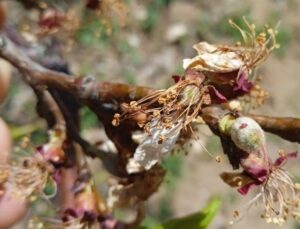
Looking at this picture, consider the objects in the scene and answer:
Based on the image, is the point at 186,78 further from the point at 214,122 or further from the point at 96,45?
the point at 96,45

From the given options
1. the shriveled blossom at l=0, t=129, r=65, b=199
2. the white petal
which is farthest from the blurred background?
the white petal

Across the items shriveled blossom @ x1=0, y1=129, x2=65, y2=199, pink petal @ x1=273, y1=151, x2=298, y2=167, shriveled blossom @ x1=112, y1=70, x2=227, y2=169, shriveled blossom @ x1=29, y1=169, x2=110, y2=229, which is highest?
shriveled blossom @ x1=112, y1=70, x2=227, y2=169

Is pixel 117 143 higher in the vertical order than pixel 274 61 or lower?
higher

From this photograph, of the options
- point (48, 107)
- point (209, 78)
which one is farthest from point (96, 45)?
point (209, 78)

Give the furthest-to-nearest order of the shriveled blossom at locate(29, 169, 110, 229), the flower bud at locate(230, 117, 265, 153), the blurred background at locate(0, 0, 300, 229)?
the blurred background at locate(0, 0, 300, 229)
the shriveled blossom at locate(29, 169, 110, 229)
the flower bud at locate(230, 117, 265, 153)

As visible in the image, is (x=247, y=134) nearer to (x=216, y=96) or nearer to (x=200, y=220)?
(x=216, y=96)

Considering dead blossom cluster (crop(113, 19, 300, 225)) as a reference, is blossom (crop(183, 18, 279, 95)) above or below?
above

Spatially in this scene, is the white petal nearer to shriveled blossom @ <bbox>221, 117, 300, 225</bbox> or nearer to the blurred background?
shriveled blossom @ <bbox>221, 117, 300, 225</bbox>
